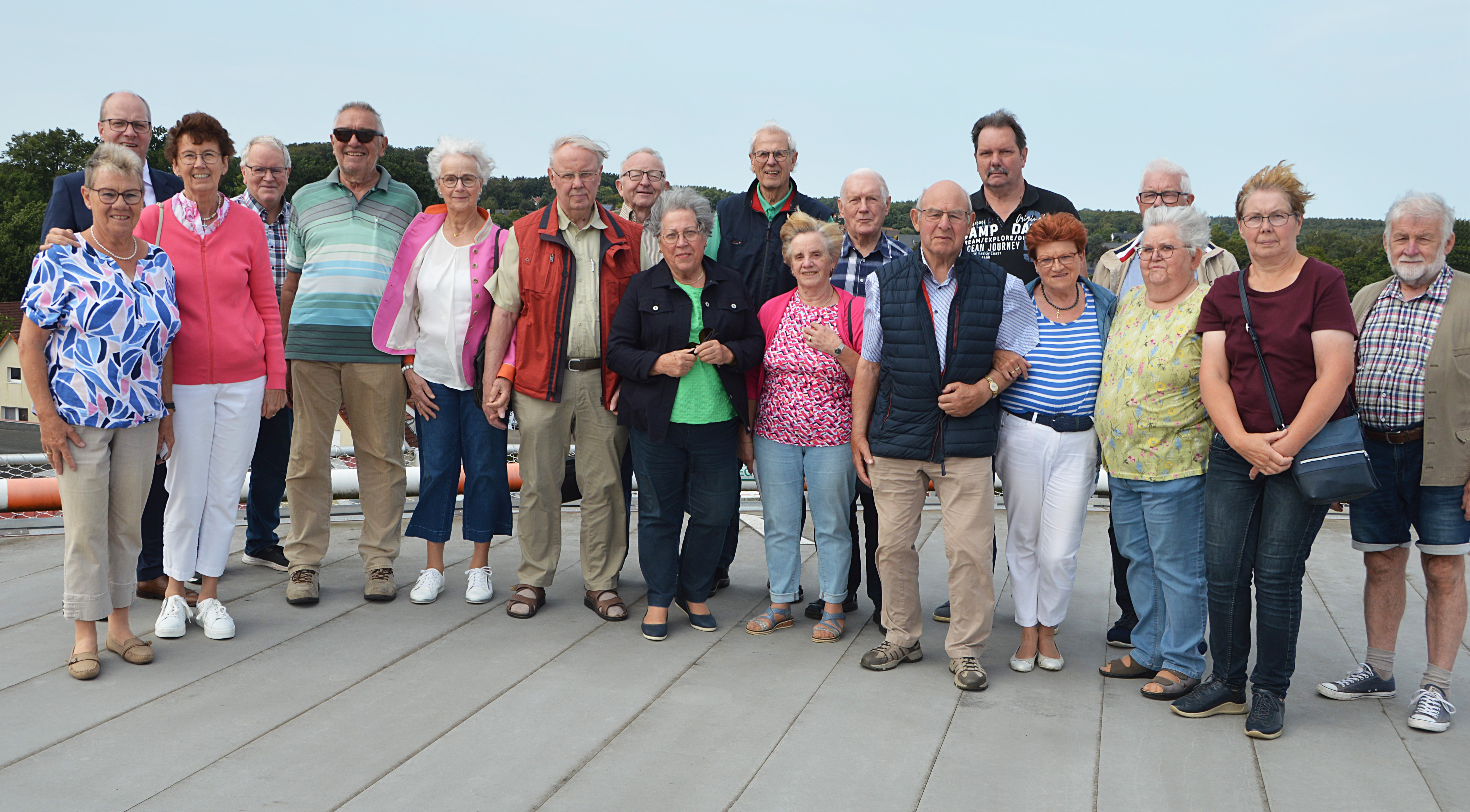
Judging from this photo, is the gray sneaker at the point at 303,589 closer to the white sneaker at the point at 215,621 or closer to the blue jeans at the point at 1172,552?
the white sneaker at the point at 215,621

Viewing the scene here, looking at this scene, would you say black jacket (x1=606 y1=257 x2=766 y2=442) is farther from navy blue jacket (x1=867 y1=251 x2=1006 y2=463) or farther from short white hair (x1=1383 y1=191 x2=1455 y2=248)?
short white hair (x1=1383 y1=191 x2=1455 y2=248)

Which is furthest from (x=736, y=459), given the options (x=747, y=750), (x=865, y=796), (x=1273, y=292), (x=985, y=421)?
(x=1273, y=292)

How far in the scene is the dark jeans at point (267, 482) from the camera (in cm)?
512

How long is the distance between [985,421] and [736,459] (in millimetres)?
1115

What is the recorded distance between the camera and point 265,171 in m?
4.79

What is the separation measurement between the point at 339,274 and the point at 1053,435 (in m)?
3.09

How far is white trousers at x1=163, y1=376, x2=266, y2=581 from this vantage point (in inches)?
159

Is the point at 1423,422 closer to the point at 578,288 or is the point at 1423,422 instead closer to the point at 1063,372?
the point at 1063,372

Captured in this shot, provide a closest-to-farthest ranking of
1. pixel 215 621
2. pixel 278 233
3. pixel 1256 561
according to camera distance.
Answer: pixel 1256 561, pixel 215 621, pixel 278 233

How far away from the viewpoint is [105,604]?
12.3 feet

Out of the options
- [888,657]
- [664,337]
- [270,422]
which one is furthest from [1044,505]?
[270,422]

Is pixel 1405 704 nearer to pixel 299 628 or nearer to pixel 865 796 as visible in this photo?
pixel 865 796

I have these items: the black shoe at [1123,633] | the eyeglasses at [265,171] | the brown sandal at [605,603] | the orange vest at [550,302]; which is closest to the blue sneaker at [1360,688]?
the black shoe at [1123,633]

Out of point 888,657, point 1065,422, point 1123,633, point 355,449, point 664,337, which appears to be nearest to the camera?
point 1065,422
